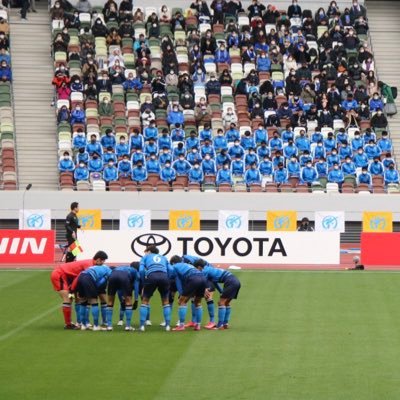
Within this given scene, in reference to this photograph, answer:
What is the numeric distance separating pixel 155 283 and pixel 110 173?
23142 millimetres

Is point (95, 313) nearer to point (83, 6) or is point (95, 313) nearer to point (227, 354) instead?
point (227, 354)

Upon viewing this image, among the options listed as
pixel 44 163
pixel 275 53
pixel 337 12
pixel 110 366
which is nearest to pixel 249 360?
pixel 110 366

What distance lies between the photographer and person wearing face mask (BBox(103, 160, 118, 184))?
153 ft

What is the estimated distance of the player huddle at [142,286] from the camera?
23.8 meters

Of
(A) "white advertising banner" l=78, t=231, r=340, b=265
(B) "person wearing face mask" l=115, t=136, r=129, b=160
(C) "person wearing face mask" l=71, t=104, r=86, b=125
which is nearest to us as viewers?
(A) "white advertising banner" l=78, t=231, r=340, b=265

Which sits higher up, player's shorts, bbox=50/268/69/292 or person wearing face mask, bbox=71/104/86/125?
person wearing face mask, bbox=71/104/86/125

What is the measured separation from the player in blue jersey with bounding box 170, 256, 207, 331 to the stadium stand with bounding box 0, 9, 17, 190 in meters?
23.2

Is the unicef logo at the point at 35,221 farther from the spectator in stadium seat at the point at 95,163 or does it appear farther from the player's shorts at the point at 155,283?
the player's shorts at the point at 155,283

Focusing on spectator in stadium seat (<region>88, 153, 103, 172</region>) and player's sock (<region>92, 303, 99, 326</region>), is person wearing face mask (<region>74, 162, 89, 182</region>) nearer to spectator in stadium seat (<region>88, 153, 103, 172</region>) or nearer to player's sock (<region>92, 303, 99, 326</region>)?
spectator in stadium seat (<region>88, 153, 103, 172</region>)

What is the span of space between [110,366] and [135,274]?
4429 millimetres

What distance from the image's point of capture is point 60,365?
65.3 ft

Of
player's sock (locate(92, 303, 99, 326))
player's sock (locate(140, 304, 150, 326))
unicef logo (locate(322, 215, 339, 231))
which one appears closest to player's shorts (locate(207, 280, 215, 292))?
player's sock (locate(140, 304, 150, 326))

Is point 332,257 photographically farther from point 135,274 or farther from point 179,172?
point 135,274

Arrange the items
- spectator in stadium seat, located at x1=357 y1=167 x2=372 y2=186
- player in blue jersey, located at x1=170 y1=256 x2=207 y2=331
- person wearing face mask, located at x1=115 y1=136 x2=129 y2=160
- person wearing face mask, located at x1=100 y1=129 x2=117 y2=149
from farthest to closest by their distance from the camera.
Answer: person wearing face mask, located at x1=100 y1=129 x2=117 y2=149 → person wearing face mask, located at x1=115 y1=136 x2=129 y2=160 → spectator in stadium seat, located at x1=357 y1=167 x2=372 y2=186 → player in blue jersey, located at x1=170 y1=256 x2=207 y2=331
